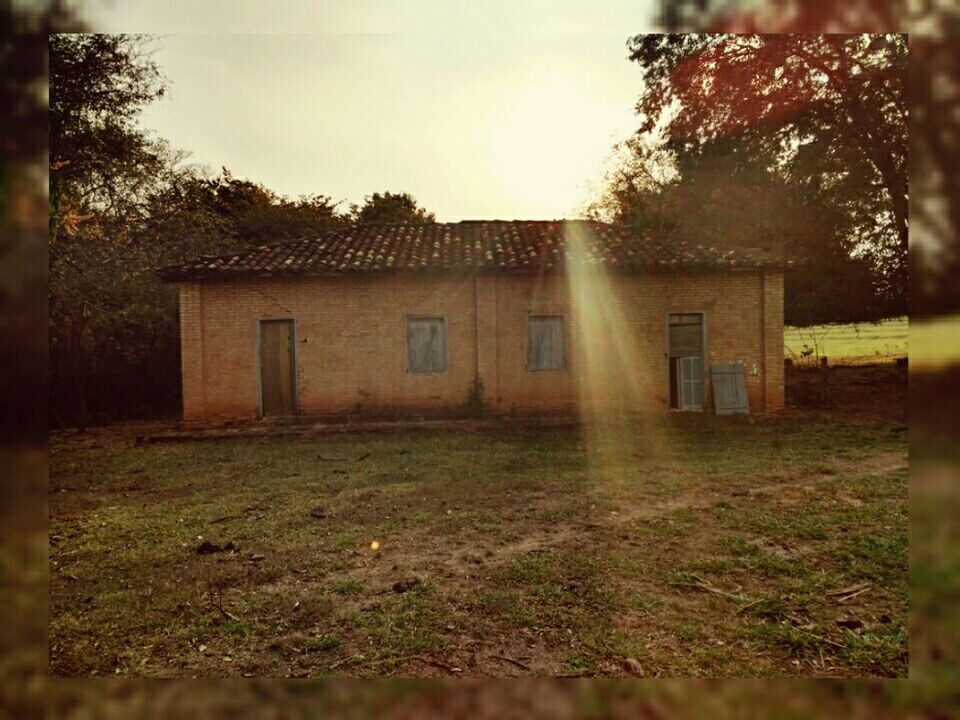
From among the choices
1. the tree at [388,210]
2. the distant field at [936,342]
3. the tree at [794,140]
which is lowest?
the distant field at [936,342]

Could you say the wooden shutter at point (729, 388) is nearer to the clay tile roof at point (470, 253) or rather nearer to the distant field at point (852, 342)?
the clay tile roof at point (470, 253)

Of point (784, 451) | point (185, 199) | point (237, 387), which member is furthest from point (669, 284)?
point (185, 199)

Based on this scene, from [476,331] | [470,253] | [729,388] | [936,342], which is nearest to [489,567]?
[936,342]

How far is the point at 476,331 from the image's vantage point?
12828 mm

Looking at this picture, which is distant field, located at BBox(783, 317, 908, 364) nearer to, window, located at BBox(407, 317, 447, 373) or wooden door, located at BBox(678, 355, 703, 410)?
wooden door, located at BBox(678, 355, 703, 410)

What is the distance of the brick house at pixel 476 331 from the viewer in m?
12.6

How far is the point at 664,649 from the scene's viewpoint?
10.6 ft

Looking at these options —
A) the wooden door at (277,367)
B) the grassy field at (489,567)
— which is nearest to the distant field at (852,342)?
the grassy field at (489,567)

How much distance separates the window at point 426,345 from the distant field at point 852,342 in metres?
11.1

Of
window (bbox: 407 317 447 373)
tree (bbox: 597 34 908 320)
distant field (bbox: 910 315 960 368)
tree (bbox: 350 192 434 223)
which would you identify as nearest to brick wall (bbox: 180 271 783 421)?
window (bbox: 407 317 447 373)

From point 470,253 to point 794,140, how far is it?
8354 millimetres

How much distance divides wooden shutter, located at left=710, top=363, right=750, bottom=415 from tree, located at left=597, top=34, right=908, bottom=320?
202 inches

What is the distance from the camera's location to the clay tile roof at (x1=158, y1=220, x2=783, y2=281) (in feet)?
40.8

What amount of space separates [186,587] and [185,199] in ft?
55.7
